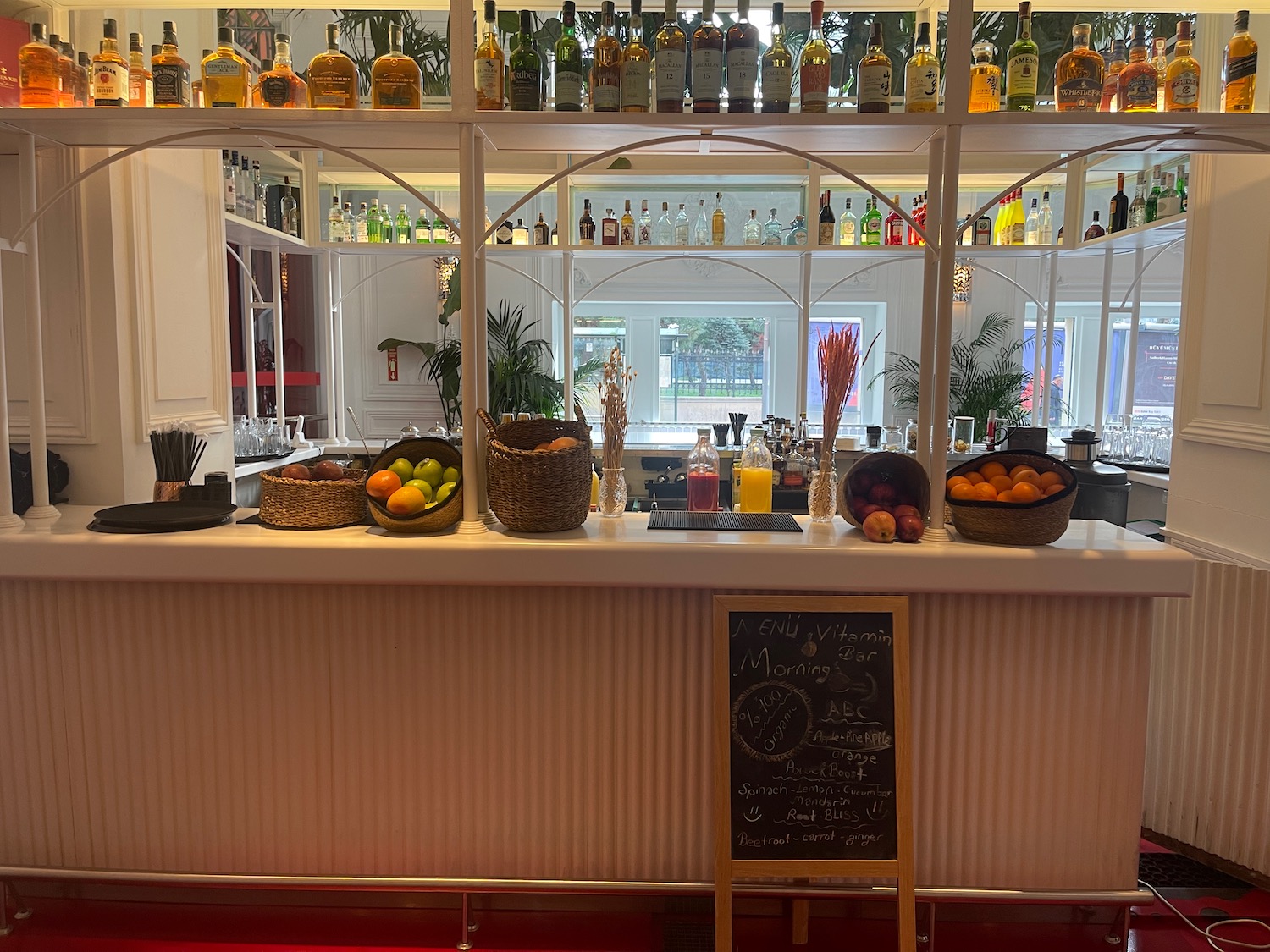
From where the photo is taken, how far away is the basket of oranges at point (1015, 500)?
80.7 inches

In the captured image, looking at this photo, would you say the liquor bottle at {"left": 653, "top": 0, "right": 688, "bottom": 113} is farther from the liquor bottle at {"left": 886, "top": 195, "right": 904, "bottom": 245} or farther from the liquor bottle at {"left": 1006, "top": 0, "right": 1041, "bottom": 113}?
the liquor bottle at {"left": 886, "top": 195, "right": 904, "bottom": 245}

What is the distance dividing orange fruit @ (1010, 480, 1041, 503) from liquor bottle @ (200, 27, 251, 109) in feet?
6.65

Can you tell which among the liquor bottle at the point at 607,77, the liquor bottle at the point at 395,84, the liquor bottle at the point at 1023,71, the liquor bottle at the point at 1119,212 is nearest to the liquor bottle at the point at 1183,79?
the liquor bottle at the point at 1023,71

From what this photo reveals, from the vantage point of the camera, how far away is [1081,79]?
81.9 inches

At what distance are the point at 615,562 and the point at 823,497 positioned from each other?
62cm

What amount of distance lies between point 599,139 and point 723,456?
3631 mm

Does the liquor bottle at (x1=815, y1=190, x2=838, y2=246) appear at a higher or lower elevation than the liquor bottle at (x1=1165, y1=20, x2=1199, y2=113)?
higher

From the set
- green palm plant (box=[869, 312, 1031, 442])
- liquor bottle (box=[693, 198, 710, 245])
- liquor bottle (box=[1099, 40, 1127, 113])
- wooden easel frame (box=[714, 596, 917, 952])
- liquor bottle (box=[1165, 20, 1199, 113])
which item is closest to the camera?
wooden easel frame (box=[714, 596, 917, 952])

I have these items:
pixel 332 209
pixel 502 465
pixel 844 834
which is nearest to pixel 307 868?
pixel 502 465

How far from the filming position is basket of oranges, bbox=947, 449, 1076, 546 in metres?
2.05

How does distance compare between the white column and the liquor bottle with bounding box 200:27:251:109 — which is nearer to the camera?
the liquor bottle with bounding box 200:27:251:109

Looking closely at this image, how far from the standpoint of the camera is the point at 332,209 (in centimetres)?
566

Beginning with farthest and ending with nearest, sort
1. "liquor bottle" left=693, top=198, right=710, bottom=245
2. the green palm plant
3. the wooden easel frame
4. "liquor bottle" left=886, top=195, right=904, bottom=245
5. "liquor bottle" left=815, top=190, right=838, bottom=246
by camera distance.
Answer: the green palm plant, "liquor bottle" left=693, top=198, right=710, bottom=245, "liquor bottle" left=886, top=195, right=904, bottom=245, "liquor bottle" left=815, top=190, right=838, bottom=246, the wooden easel frame

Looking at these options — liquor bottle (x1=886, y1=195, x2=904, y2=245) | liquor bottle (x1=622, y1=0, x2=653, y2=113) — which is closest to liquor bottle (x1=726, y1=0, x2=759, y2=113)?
liquor bottle (x1=622, y1=0, x2=653, y2=113)
